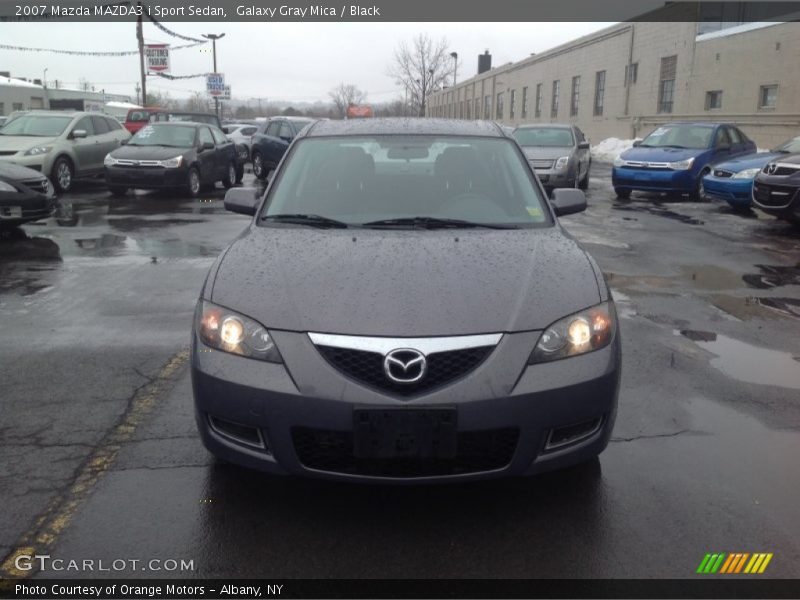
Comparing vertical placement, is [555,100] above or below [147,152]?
above

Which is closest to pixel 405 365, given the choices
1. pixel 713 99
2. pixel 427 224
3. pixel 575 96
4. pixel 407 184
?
pixel 427 224

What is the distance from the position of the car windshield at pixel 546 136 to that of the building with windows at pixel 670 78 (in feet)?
31.3

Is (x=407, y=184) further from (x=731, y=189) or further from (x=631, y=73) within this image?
(x=631, y=73)

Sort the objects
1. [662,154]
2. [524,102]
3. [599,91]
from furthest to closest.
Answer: [524,102] → [599,91] → [662,154]

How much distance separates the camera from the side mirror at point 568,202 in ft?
15.0

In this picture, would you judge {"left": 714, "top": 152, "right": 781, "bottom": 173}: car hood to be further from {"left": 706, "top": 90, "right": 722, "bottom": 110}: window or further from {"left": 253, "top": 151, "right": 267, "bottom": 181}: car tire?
{"left": 706, "top": 90, "right": 722, "bottom": 110}: window

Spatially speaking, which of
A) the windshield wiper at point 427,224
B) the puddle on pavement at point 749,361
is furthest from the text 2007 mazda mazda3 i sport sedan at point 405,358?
the puddle on pavement at point 749,361

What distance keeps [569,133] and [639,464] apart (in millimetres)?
14850

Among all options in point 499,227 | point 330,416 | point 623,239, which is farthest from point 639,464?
point 623,239

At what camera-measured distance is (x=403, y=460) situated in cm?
271

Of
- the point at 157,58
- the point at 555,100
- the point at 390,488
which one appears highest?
the point at 157,58

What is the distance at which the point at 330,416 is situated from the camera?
268 centimetres

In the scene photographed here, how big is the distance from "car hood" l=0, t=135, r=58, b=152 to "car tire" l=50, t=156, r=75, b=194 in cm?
43

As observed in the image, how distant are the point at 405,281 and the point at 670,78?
30.3 m
